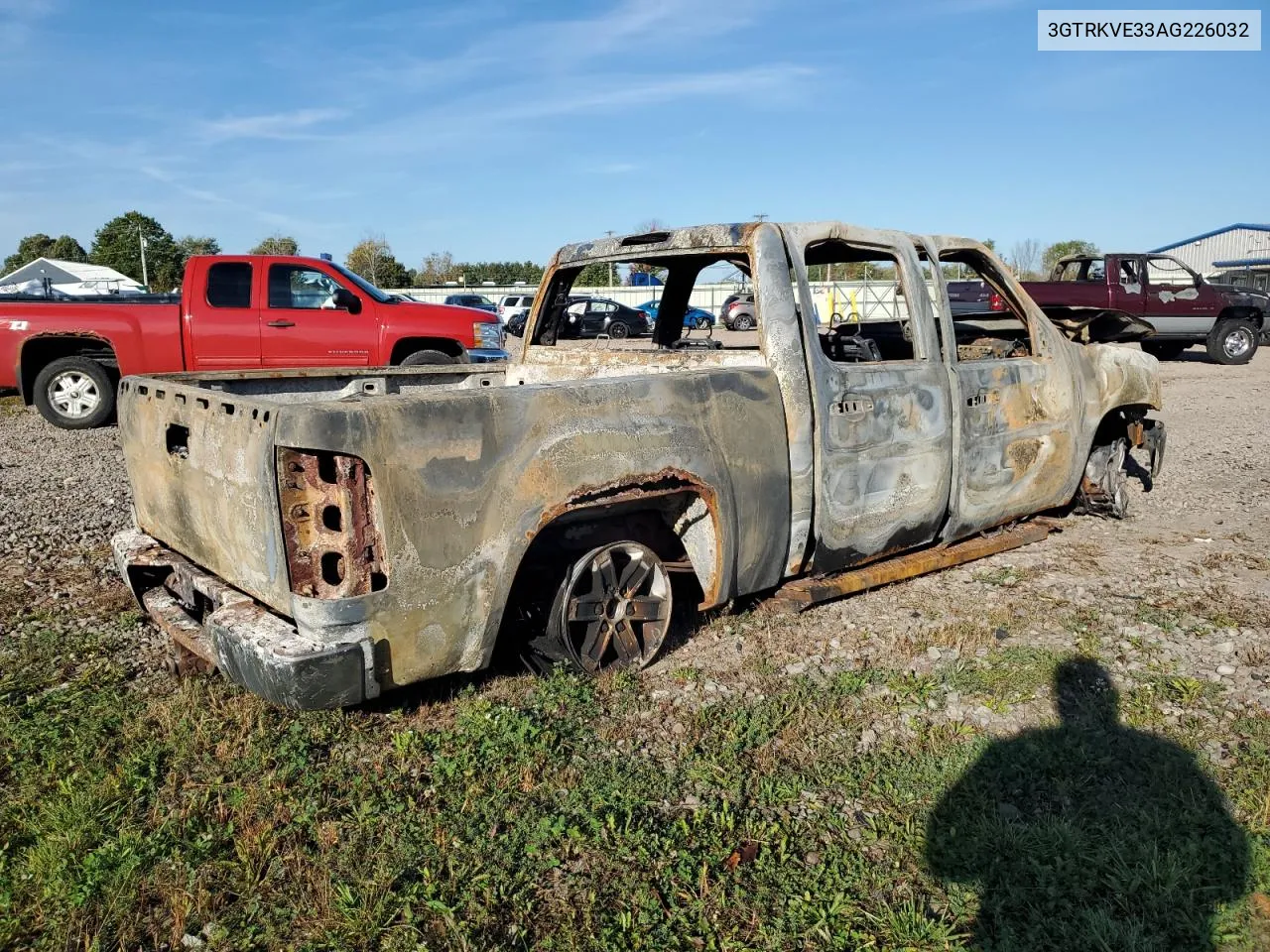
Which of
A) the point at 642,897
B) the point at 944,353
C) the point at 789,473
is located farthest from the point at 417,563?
the point at 944,353

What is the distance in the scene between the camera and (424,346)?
32.3 feet

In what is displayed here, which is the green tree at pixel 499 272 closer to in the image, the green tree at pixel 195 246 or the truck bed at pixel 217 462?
the green tree at pixel 195 246

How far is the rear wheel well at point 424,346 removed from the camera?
31.7 ft

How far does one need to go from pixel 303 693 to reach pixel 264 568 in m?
0.44

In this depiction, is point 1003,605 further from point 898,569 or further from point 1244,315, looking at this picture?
point 1244,315

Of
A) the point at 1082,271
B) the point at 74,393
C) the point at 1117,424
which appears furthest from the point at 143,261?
the point at 1117,424

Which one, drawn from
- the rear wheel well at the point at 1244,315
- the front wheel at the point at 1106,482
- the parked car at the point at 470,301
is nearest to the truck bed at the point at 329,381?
the front wheel at the point at 1106,482

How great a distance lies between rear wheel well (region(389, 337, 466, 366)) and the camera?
9656 mm

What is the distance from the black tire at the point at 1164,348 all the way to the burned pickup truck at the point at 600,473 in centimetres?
1339

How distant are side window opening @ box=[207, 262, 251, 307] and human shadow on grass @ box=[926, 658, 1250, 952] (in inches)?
330

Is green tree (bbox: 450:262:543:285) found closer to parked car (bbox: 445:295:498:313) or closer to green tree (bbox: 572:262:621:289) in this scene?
parked car (bbox: 445:295:498:313)

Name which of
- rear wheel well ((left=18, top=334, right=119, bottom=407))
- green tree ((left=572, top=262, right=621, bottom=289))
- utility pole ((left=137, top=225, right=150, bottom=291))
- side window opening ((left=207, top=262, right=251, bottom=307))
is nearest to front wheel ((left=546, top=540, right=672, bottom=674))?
green tree ((left=572, top=262, right=621, bottom=289))

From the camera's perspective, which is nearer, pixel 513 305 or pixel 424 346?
pixel 424 346

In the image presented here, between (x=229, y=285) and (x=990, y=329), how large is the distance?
7207 millimetres
